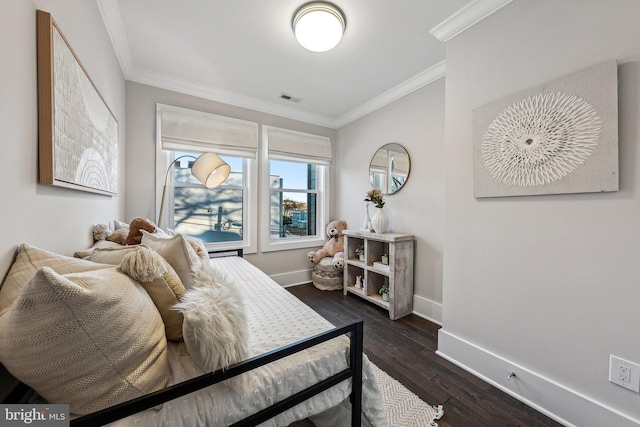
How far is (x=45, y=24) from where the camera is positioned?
35.9 inches

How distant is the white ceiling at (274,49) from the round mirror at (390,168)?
0.63 metres

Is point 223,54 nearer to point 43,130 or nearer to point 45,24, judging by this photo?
point 45,24

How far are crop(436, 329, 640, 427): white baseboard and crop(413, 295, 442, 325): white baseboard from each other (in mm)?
621

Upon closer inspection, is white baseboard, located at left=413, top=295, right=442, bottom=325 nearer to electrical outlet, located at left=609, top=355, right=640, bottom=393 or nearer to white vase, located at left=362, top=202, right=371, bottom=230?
white vase, located at left=362, top=202, right=371, bottom=230

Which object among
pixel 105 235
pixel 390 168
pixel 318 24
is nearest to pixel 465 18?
pixel 318 24

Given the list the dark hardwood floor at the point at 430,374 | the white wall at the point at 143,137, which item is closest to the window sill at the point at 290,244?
the dark hardwood floor at the point at 430,374

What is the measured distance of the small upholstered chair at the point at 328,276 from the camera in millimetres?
3324

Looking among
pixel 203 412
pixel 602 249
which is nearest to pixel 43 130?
pixel 203 412

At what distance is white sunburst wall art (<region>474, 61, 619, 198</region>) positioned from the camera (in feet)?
3.87

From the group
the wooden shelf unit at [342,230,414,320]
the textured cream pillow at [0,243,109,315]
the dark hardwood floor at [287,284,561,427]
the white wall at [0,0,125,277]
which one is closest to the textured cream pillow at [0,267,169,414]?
the textured cream pillow at [0,243,109,315]

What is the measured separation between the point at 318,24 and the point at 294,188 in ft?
7.30

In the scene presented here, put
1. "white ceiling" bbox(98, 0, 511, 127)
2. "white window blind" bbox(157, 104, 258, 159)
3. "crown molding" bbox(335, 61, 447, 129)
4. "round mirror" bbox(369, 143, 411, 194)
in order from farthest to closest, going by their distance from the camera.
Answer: "round mirror" bbox(369, 143, 411, 194) < "white window blind" bbox(157, 104, 258, 159) < "crown molding" bbox(335, 61, 447, 129) < "white ceiling" bbox(98, 0, 511, 127)

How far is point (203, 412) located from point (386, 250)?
2.58 metres

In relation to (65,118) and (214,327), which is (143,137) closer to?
(65,118)
